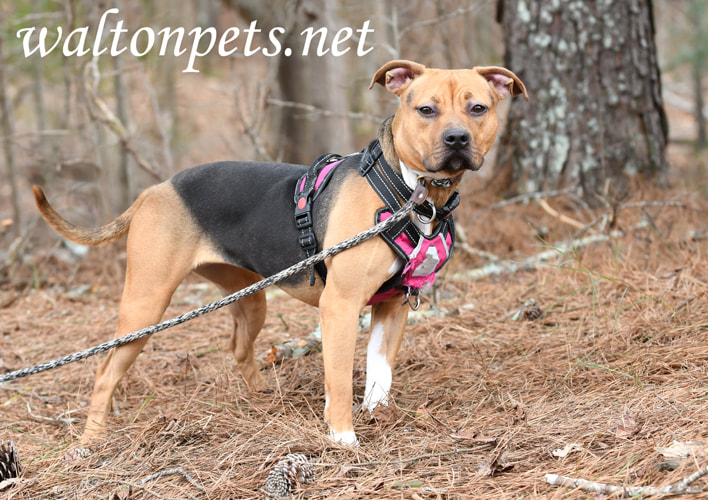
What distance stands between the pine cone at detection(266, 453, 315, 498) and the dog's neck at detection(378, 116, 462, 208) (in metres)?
1.44

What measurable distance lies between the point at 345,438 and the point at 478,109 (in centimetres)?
178

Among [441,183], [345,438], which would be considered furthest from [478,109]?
[345,438]

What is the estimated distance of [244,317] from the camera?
4.54 meters

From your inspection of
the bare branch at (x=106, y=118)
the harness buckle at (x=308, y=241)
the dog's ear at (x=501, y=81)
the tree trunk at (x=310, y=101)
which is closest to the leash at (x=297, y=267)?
the harness buckle at (x=308, y=241)

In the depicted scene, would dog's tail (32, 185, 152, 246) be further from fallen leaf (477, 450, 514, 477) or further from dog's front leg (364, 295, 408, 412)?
fallen leaf (477, 450, 514, 477)

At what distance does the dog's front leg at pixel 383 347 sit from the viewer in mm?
3750

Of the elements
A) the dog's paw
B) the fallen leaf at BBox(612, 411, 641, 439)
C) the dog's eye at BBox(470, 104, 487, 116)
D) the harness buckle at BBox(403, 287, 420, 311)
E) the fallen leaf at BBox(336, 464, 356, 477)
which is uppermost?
→ the dog's eye at BBox(470, 104, 487, 116)

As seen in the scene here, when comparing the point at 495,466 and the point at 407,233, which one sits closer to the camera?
the point at 495,466

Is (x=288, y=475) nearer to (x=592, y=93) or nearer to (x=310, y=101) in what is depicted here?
(x=592, y=93)

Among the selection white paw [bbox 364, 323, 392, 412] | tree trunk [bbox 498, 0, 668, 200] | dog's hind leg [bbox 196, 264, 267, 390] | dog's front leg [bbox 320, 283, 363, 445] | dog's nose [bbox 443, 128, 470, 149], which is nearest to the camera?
dog's nose [bbox 443, 128, 470, 149]

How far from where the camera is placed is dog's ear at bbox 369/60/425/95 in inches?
138

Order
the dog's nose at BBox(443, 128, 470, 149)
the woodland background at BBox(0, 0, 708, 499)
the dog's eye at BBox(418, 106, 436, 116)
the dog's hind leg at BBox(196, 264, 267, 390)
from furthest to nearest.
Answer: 1. the dog's hind leg at BBox(196, 264, 267, 390)
2. the dog's eye at BBox(418, 106, 436, 116)
3. the dog's nose at BBox(443, 128, 470, 149)
4. the woodland background at BBox(0, 0, 708, 499)

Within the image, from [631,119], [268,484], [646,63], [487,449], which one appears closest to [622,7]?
[646,63]

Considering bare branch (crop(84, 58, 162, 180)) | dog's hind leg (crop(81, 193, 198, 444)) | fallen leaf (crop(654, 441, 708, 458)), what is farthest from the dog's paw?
bare branch (crop(84, 58, 162, 180))
